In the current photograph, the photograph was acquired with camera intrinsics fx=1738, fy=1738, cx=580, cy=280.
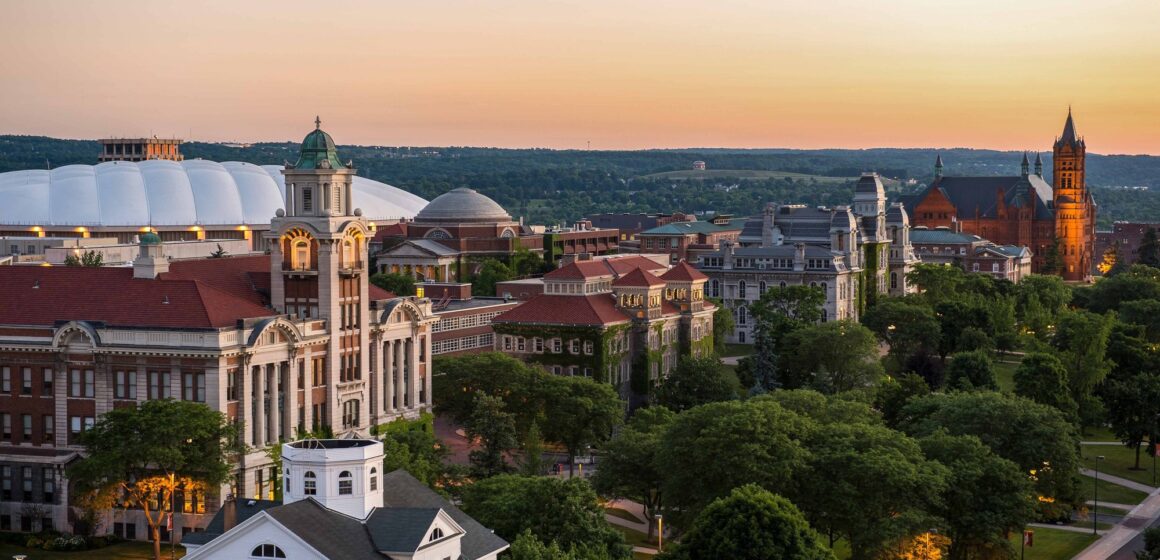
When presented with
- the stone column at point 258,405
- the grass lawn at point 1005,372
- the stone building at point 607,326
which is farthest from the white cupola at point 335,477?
the grass lawn at point 1005,372

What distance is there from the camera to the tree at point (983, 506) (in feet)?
281

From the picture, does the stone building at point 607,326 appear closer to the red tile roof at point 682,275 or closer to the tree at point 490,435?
the red tile roof at point 682,275

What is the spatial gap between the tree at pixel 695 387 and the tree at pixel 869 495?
34466mm

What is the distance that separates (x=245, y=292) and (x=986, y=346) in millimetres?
83212

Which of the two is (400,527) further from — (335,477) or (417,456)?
(417,456)

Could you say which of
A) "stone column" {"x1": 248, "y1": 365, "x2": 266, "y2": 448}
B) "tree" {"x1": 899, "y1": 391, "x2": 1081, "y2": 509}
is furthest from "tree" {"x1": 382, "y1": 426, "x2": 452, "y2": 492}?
"tree" {"x1": 899, "y1": 391, "x2": 1081, "y2": 509}

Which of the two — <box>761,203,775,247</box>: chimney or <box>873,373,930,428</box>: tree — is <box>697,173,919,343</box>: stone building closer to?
<box>761,203,775,247</box>: chimney

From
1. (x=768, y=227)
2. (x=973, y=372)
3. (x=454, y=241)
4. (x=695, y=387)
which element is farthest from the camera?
(x=768, y=227)

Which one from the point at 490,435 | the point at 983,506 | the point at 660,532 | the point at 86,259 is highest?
the point at 86,259

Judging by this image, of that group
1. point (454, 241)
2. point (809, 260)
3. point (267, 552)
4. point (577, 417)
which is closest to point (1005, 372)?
point (809, 260)

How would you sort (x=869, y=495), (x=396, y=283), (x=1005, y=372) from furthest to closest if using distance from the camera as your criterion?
(x=1005, y=372) < (x=396, y=283) < (x=869, y=495)

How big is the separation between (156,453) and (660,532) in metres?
25.2

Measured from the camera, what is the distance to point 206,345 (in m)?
88.2

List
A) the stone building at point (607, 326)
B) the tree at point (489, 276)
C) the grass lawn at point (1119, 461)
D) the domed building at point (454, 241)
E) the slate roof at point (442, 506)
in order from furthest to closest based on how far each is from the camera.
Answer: the domed building at point (454, 241)
the tree at point (489, 276)
the stone building at point (607, 326)
the grass lawn at point (1119, 461)
the slate roof at point (442, 506)
